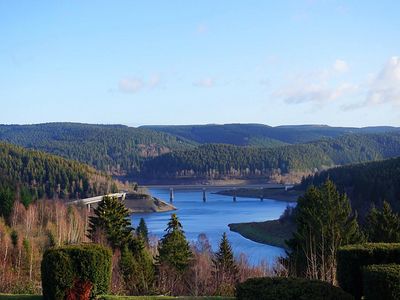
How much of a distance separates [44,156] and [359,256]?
8575cm

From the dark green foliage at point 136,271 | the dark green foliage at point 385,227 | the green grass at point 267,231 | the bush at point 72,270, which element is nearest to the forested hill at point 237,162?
the green grass at point 267,231

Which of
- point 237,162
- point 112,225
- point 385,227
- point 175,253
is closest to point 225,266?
point 175,253

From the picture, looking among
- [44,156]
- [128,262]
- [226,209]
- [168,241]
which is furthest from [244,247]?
[44,156]

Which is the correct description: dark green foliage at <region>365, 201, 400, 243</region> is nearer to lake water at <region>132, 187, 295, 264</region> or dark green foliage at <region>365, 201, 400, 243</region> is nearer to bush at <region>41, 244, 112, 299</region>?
bush at <region>41, 244, 112, 299</region>

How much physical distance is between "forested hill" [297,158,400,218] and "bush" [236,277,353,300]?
5125 cm

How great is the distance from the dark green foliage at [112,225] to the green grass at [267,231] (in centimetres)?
2761

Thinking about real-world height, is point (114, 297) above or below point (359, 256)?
below

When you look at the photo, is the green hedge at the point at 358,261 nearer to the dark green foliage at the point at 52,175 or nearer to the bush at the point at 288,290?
the bush at the point at 288,290

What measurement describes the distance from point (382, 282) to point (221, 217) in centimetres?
6564

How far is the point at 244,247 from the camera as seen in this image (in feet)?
164

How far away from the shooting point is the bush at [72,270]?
11562 mm

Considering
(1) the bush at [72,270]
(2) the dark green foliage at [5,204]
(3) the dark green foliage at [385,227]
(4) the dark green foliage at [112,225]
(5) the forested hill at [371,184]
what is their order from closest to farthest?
(1) the bush at [72,270] < (3) the dark green foliage at [385,227] < (4) the dark green foliage at [112,225] < (2) the dark green foliage at [5,204] < (5) the forested hill at [371,184]

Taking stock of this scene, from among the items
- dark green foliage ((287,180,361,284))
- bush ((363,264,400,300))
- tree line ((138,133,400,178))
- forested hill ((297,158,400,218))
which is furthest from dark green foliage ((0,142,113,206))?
bush ((363,264,400,300))

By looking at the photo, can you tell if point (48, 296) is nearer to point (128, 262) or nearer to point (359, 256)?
point (359, 256)
